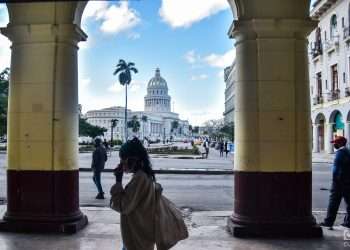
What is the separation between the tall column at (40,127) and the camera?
7.38m

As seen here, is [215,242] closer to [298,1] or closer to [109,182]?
[298,1]

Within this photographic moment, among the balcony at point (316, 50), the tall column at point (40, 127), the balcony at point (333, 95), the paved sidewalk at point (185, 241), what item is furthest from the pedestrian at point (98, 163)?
the balcony at point (316, 50)

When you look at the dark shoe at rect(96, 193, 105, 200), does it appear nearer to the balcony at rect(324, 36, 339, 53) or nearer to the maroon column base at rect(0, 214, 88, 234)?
the maroon column base at rect(0, 214, 88, 234)

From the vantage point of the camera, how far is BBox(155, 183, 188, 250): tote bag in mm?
3963

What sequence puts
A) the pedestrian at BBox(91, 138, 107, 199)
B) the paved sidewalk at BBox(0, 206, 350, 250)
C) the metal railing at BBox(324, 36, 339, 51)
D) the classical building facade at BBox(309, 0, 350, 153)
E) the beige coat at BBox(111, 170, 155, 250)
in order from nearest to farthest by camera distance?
the beige coat at BBox(111, 170, 155, 250) → the paved sidewalk at BBox(0, 206, 350, 250) → the pedestrian at BBox(91, 138, 107, 199) → the classical building facade at BBox(309, 0, 350, 153) → the metal railing at BBox(324, 36, 339, 51)

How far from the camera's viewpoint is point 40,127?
747 centimetres

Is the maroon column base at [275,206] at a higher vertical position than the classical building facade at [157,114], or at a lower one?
lower

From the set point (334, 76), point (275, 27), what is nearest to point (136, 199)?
point (275, 27)

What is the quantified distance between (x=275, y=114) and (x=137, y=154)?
382 cm

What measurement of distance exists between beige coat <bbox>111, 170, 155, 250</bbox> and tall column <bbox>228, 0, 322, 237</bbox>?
351 cm

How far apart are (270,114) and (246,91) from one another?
0.53 meters

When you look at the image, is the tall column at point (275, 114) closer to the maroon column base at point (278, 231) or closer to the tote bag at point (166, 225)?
the maroon column base at point (278, 231)

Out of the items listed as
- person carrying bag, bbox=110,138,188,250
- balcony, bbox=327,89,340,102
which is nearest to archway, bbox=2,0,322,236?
person carrying bag, bbox=110,138,188,250

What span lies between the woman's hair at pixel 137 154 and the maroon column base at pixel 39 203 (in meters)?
3.72
